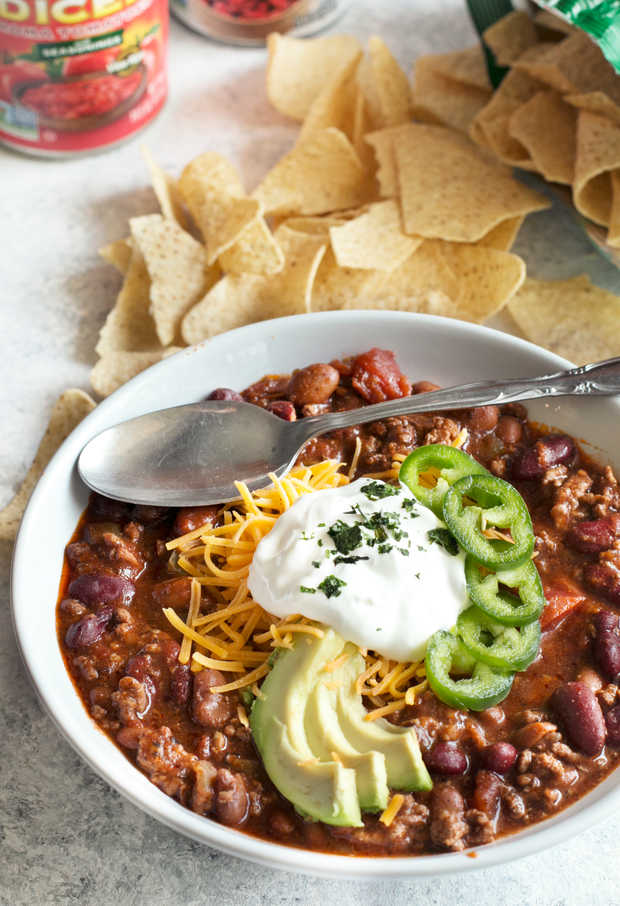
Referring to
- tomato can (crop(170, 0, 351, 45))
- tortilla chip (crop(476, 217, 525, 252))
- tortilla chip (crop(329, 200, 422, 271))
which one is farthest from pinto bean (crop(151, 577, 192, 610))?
tomato can (crop(170, 0, 351, 45))

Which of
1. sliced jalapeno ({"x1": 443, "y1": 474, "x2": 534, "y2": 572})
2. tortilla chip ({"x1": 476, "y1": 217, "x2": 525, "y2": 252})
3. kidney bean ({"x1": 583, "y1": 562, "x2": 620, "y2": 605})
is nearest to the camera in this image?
→ sliced jalapeno ({"x1": 443, "y1": 474, "x2": 534, "y2": 572})

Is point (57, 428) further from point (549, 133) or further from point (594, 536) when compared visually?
point (549, 133)

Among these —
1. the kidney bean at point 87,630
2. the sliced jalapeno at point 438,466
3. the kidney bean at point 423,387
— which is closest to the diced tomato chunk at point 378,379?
the kidney bean at point 423,387

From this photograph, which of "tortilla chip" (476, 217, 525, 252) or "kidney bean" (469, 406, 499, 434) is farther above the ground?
"tortilla chip" (476, 217, 525, 252)

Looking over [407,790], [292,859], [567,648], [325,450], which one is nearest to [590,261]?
[325,450]

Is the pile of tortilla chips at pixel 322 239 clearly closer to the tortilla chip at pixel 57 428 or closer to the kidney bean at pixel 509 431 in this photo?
the tortilla chip at pixel 57 428

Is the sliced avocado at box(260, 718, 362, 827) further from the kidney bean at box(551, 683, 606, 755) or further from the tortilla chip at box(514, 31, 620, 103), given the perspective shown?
the tortilla chip at box(514, 31, 620, 103)

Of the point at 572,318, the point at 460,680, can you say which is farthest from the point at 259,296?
the point at 460,680
